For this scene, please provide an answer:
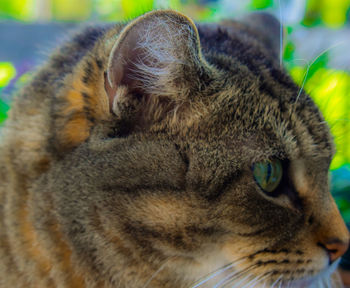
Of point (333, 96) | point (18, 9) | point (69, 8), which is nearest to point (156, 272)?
point (333, 96)

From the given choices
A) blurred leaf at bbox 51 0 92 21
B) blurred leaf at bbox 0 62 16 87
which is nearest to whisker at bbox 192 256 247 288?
blurred leaf at bbox 0 62 16 87

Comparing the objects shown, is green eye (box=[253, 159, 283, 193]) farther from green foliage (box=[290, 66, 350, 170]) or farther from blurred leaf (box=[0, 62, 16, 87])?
blurred leaf (box=[0, 62, 16, 87])

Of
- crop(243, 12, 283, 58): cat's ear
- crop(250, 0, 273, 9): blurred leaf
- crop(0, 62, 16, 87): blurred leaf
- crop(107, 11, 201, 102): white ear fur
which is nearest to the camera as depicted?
crop(107, 11, 201, 102): white ear fur

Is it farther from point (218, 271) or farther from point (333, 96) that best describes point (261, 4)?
point (218, 271)

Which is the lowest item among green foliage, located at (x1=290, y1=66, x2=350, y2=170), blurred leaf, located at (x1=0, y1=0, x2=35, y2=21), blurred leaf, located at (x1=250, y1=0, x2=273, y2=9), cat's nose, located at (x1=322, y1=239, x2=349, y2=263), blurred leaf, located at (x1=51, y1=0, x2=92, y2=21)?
cat's nose, located at (x1=322, y1=239, x2=349, y2=263)

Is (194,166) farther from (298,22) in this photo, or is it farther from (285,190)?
(298,22)

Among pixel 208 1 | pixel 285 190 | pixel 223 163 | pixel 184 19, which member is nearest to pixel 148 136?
pixel 223 163
